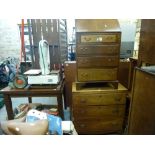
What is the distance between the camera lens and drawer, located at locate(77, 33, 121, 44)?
5.25ft

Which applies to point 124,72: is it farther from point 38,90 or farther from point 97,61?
point 38,90

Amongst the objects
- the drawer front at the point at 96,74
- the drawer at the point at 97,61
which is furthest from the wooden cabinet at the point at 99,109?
the drawer at the point at 97,61

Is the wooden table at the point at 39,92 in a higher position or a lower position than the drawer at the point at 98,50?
lower

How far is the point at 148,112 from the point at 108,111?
0.80 m

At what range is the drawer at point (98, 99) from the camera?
5.85 ft

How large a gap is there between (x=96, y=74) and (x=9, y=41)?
11.8 ft

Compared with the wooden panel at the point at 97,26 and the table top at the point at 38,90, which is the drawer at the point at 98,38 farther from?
the table top at the point at 38,90

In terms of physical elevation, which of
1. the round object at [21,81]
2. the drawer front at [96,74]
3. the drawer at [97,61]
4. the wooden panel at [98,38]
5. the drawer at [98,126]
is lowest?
the drawer at [98,126]

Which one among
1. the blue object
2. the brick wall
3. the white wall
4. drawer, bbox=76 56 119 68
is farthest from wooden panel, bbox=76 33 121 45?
the brick wall

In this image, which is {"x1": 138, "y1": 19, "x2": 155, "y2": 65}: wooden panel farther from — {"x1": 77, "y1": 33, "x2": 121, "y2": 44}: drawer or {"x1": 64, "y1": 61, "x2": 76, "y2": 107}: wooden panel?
{"x1": 64, "y1": 61, "x2": 76, "y2": 107}: wooden panel

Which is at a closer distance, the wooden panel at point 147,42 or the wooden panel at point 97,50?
the wooden panel at point 147,42

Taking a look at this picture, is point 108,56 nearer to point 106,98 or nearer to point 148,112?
point 106,98

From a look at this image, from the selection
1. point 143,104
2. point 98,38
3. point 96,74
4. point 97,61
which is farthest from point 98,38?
point 143,104
